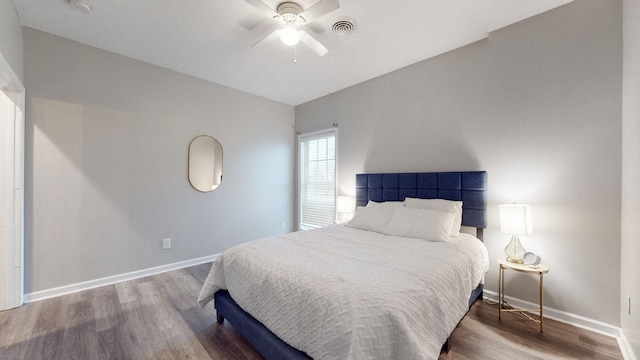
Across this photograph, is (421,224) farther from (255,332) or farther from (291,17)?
(291,17)

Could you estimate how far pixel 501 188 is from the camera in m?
2.51

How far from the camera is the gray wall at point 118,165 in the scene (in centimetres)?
257

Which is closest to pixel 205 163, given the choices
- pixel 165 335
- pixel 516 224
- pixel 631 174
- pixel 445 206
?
pixel 165 335

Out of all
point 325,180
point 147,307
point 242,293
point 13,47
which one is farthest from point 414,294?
point 13,47

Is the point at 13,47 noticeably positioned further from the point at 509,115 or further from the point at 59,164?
the point at 509,115

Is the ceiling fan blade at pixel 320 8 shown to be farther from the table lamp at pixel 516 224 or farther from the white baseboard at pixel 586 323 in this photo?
the white baseboard at pixel 586 323

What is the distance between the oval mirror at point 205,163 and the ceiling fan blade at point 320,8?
244cm

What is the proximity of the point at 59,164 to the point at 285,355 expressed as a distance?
3.06 meters

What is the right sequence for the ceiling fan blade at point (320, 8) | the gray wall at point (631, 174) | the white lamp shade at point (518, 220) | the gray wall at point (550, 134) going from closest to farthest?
the gray wall at point (631, 174) < the ceiling fan blade at point (320, 8) < the gray wall at point (550, 134) < the white lamp shade at point (518, 220)

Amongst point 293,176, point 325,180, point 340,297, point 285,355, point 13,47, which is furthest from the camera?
point 293,176

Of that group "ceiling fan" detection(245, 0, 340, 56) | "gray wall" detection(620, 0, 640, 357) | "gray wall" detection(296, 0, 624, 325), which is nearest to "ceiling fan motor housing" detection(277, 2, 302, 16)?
"ceiling fan" detection(245, 0, 340, 56)

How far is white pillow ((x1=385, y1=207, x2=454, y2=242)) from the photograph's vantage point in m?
2.39

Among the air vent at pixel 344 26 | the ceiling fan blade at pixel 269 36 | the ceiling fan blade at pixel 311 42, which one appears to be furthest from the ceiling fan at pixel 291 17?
the air vent at pixel 344 26

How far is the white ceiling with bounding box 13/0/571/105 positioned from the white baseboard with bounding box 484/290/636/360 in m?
2.67
